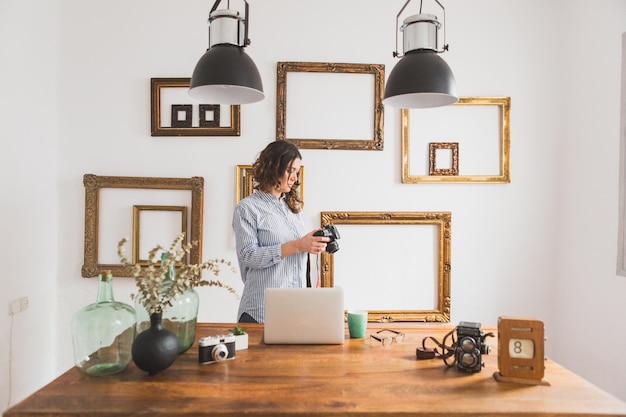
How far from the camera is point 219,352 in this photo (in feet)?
5.32

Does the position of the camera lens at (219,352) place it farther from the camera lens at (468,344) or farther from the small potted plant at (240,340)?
the camera lens at (468,344)

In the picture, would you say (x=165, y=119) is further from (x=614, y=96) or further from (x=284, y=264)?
(x=614, y=96)

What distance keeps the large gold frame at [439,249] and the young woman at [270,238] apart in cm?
72

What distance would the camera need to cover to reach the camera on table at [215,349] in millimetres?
1603

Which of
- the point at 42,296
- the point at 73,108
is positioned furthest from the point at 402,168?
the point at 42,296

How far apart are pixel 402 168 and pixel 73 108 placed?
7.23 ft

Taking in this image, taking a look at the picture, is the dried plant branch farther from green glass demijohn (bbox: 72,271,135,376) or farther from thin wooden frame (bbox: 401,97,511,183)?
thin wooden frame (bbox: 401,97,511,183)

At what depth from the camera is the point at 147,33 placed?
126 inches

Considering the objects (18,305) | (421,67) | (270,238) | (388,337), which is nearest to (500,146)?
(421,67)

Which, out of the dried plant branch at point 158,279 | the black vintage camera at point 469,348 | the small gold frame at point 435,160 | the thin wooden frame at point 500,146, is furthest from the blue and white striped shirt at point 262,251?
the small gold frame at point 435,160

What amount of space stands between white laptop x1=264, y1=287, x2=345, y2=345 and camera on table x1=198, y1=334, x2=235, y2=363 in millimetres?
199

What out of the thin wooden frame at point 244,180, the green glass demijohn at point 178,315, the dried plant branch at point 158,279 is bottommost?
the green glass demijohn at point 178,315

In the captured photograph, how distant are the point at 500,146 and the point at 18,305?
315 centimetres

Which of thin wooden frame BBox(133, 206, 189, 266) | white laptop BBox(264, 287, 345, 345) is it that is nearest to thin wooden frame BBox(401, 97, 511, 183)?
thin wooden frame BBox(133, 206, 189, 266)
